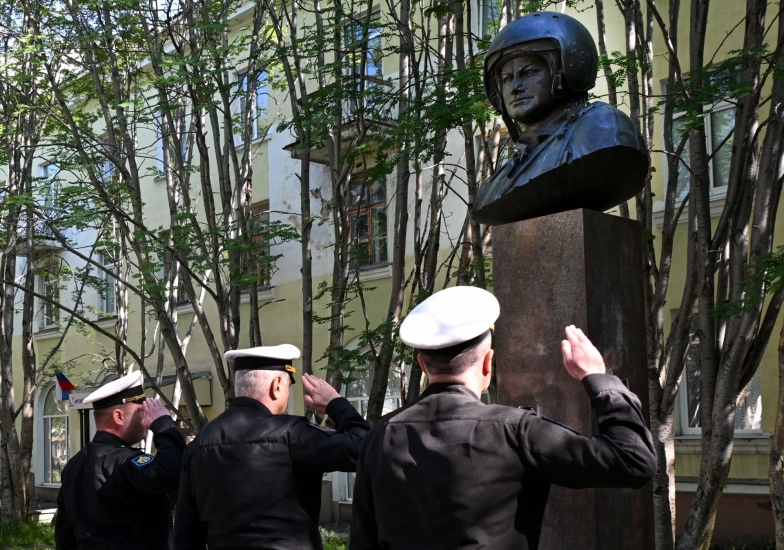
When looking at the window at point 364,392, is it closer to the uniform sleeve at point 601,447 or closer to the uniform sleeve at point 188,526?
the uniform sleeve at point 188,526

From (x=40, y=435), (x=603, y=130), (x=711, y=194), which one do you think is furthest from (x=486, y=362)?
(x=40, y=435)

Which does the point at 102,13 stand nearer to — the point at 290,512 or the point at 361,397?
the point at 361,397

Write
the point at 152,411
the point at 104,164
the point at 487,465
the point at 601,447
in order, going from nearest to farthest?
the point at 601,447, the point at 487,465, the point at 152,411, the point at 104,164

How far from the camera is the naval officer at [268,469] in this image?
377cm

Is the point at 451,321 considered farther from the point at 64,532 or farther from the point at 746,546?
the point at 746,546

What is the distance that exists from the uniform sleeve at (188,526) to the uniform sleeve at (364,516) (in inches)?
50.8

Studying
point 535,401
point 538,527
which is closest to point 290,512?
point 535,401

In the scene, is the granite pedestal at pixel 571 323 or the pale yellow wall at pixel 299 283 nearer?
the granite pedestal at pixel 571 323

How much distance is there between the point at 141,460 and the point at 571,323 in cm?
203

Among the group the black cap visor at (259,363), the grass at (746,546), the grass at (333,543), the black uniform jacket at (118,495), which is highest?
the black cap visor at (259,363)

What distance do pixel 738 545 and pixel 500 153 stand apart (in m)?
5.70

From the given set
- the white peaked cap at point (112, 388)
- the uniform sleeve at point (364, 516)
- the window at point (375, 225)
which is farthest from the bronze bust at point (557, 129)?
the window at point (375, 225)

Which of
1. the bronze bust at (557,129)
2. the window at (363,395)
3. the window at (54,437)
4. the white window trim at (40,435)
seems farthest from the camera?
the white window trim at (40,435)

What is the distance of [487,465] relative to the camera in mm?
2621
